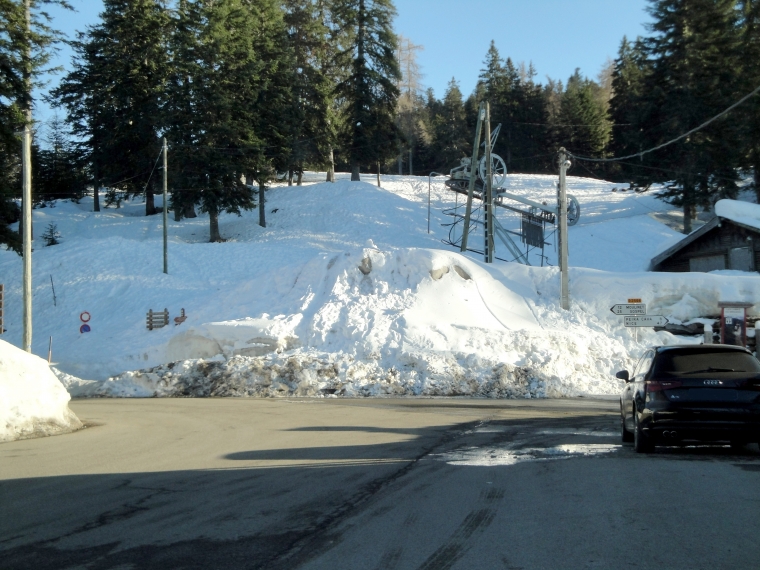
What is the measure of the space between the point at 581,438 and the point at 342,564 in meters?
7.49

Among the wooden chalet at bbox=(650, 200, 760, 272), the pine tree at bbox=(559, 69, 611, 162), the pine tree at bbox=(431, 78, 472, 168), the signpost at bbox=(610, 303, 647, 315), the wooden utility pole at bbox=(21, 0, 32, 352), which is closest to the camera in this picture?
the wooden utility pole at bbox=(21, 0, 32, 352)

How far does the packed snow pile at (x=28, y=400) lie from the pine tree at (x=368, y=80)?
48.0 metres

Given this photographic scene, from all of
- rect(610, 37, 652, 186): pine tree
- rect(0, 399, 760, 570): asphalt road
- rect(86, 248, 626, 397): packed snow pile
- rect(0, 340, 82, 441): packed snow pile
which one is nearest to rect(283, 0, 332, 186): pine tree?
rect(610, 37, 652, 186): pine tree

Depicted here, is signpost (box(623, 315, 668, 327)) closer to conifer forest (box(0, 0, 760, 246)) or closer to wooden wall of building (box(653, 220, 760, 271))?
wooden wall of building (box(653, 220, 760, 271))

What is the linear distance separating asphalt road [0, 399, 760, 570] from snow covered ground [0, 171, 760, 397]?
9227mm

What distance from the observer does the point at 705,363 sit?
9930 millimetres

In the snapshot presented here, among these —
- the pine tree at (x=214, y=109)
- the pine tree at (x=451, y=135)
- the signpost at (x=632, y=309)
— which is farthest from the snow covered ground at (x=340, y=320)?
the pine tree at (x=451, y=135)

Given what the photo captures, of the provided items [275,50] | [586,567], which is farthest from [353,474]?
[275,50]

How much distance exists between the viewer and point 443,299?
26.5m

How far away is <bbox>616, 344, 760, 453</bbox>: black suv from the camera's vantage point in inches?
376

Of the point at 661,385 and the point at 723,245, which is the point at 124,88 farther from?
the point at 661,385

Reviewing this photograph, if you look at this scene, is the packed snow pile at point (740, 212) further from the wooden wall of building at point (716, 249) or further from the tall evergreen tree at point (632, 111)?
the tall evergreen tree at point (632, 111)

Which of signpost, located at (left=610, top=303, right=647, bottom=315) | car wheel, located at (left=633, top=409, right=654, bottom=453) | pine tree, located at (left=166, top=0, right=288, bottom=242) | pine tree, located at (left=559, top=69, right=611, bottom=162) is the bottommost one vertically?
car wheel, located at (left=633, top=409, right=654, bottom=453)

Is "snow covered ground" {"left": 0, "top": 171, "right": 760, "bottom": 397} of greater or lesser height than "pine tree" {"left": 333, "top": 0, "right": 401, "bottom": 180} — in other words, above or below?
below
